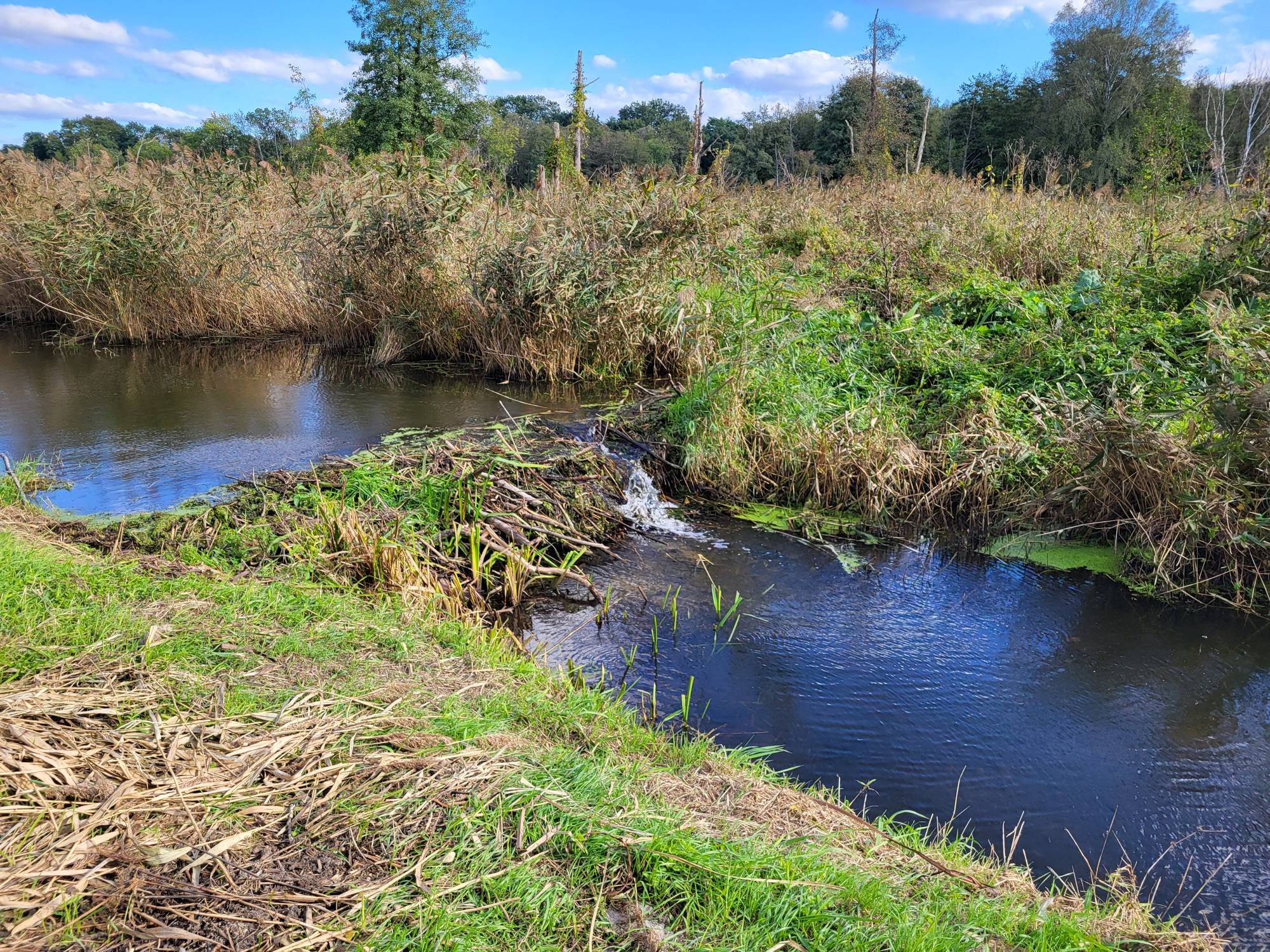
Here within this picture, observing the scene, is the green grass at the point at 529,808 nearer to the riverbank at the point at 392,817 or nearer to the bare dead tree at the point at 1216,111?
the riverbank at the point at 392,817

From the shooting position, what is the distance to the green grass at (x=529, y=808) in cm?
217

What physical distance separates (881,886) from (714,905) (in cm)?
54

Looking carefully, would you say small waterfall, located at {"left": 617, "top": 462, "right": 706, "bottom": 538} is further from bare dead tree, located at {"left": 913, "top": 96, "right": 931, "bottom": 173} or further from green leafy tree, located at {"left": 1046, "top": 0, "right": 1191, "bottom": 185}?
green leafy tree, located at {"left": 1046, "top": 0, "right": 1191, "bottom": 185}

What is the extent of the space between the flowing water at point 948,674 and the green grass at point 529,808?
555 mm

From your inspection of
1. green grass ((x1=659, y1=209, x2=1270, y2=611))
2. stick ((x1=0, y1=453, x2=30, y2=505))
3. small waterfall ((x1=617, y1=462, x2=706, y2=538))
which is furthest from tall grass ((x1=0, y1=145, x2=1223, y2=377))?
stick ((x1=0, y1=453, x2=30, y2=505))

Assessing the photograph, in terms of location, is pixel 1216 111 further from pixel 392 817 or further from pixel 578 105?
pixel 392 817

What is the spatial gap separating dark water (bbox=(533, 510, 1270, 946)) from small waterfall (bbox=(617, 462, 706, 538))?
264 millimetres

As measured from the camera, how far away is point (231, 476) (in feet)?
23.7

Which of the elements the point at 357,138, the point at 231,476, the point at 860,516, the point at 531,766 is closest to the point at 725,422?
the point at 860,516

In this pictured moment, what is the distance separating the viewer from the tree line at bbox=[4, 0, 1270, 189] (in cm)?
2575

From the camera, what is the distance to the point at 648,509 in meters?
7.13

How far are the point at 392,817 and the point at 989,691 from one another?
3488mm

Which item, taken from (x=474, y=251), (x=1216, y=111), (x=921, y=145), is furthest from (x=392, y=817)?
(x=1216, y=111)

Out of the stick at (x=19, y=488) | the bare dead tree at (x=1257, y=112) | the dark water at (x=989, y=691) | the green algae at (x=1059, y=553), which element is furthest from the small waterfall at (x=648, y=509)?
the bare dead tree at (x=1257, y=112)
